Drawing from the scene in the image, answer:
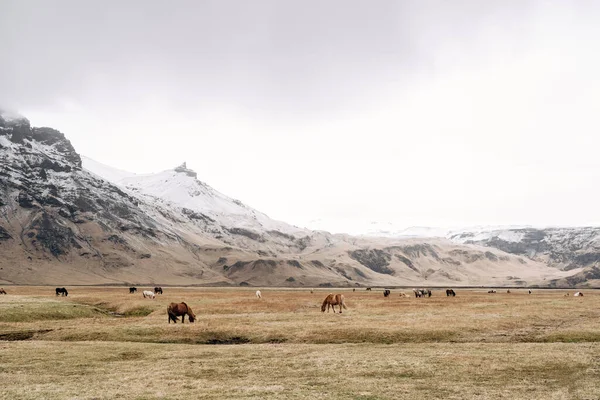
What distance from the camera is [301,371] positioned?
25.9 m

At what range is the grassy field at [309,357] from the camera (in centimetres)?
2195

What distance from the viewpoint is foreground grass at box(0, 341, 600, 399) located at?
2144cm

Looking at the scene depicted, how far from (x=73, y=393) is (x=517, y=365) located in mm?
22870

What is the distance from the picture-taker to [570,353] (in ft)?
96.8

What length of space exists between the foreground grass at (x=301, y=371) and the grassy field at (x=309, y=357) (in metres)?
0.06

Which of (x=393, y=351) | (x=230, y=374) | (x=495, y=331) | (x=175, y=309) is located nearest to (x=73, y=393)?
(x=230, y=374)

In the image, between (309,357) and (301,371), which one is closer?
(301,371)

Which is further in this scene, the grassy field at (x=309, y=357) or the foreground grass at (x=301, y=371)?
the grassy field at (x=309, y=357)

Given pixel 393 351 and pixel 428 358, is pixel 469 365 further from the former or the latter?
pixel 393 351

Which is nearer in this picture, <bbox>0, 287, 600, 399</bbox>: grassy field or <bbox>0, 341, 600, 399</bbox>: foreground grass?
<bbox>0, 341, 600, 399</bbox>: foreground grass

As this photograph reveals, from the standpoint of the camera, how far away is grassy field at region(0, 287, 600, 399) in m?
22.0

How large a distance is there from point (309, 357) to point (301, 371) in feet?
11.8

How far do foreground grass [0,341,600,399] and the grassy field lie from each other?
60 millimetres

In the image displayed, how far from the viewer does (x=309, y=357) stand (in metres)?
29.5
